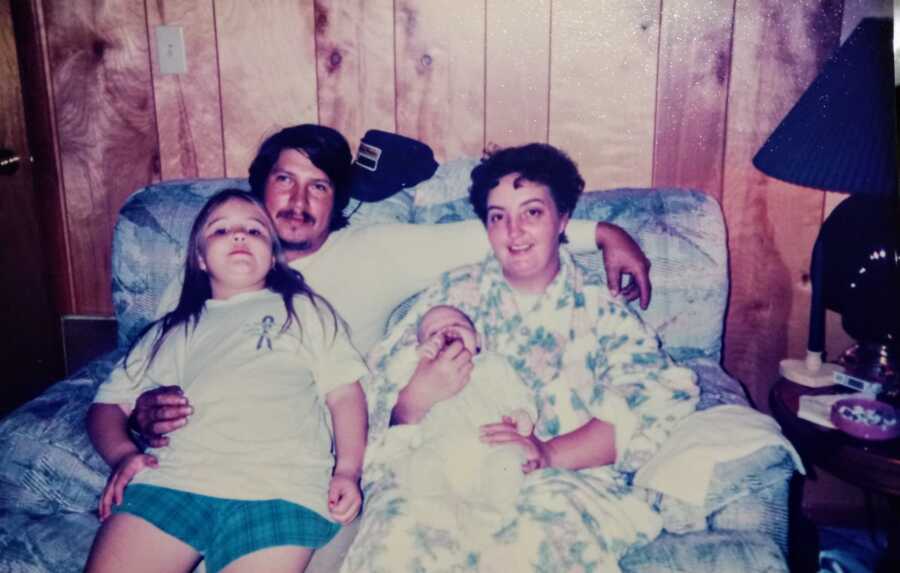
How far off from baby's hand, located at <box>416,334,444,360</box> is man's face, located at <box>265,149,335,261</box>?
1.13 feet

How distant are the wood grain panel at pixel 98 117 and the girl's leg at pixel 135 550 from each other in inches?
42.8

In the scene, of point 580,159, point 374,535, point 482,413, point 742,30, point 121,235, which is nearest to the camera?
point 374,535

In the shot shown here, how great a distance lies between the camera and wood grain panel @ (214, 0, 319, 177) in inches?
69.8

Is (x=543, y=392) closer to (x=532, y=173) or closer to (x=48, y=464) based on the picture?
(x=532, y=173)

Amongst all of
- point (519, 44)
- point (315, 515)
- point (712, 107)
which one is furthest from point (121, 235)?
point (712, 107)

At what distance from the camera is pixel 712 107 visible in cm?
176

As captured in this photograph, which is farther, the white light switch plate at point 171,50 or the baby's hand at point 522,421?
the white light switch plate at point 171,50

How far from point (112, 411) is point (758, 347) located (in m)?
1.63

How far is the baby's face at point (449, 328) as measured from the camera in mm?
1298

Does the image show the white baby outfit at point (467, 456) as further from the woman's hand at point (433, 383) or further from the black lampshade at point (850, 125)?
the black lampshade at point (850, 125)

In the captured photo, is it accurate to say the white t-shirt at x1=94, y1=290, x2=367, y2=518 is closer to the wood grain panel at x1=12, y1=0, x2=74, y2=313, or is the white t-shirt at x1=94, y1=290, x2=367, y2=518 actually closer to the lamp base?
the wood grain panel at x1=12, y1=0, x2=74, y2=313

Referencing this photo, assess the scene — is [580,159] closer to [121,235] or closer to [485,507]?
[485,507]

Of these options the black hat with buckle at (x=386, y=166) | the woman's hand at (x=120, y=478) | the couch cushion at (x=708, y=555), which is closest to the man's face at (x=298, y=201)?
the black hat with buckle at (x=386, y=166)

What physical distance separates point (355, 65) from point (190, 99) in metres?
0.47
